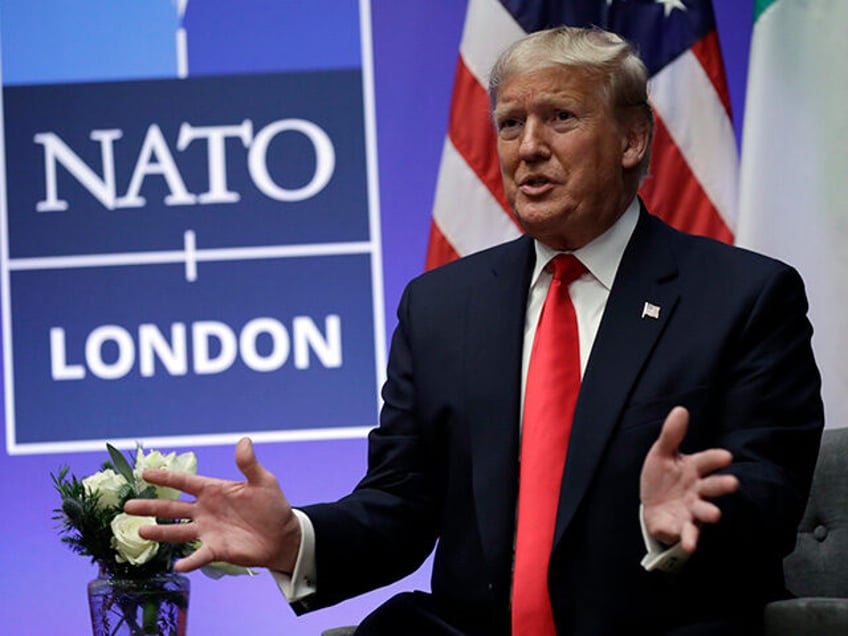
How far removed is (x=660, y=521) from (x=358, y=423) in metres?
2.04

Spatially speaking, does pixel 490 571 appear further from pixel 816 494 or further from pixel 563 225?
pixel 816 494

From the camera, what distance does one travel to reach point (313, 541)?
2.22m

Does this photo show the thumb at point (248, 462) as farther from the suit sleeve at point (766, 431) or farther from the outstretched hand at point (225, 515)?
the suit sleeve at point (766, 431)

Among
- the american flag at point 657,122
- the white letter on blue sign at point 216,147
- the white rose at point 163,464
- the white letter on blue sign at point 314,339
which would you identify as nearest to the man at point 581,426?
the white rose at point 163,464

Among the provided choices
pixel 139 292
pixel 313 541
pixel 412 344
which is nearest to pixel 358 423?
pixel 139 292

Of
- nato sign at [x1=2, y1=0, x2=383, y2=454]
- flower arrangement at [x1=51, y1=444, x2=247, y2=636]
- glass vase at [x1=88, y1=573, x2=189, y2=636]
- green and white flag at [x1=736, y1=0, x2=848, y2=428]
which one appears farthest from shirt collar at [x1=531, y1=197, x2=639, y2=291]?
nato sign at [x1=2, y1=0, x2=383, y2=454]

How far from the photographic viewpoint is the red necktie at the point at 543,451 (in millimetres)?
2178

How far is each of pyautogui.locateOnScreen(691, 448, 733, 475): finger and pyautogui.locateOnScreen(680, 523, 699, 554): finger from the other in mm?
76

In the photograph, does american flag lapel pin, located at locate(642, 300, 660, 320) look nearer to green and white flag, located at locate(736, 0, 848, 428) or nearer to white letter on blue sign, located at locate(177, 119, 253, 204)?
green and white flag, located at locate(736, 0, 848, 428)

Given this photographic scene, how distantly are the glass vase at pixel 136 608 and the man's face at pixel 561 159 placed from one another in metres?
0.94

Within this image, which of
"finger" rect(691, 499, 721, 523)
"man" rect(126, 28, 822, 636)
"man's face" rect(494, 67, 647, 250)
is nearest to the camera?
"finger" rect(691, 499, 721, 523)

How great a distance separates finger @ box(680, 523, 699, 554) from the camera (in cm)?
176

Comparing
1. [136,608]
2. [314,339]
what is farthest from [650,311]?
[314,339]

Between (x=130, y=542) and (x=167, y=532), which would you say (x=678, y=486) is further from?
(x=130, y=542)
